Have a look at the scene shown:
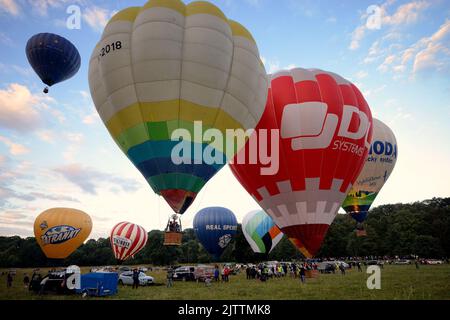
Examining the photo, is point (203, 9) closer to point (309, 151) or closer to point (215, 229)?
point (309, 151)

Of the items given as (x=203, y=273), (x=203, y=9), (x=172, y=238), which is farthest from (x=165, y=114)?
(x=203, y=273)

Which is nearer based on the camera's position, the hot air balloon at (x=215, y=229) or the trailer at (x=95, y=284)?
the trailer at (x=95, y=284)

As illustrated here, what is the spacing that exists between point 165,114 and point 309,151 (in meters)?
5.91

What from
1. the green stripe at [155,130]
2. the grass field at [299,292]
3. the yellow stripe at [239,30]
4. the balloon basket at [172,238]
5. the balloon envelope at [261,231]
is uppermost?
the yellow stripe at [239,30]

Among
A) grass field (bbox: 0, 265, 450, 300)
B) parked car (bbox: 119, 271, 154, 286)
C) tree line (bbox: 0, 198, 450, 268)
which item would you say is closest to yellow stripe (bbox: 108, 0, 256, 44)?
grass field (bbox: 0, 265, 450, 300)

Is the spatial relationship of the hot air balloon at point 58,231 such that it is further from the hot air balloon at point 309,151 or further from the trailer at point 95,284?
the hot air balloon at point 309,151

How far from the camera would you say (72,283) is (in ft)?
40.1

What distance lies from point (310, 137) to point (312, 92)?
5.84 ft

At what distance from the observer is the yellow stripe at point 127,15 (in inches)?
367

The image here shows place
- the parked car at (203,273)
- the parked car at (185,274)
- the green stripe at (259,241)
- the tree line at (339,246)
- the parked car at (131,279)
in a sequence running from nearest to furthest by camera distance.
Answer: the parked car at (131,279) < the parked car at (203,273) < the parked car at (185,274) < the green stripe at (259,241) < the tree line at (339,246)

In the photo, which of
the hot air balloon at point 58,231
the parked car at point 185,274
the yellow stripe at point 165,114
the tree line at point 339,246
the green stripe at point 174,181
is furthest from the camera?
the tree line at point 339,246

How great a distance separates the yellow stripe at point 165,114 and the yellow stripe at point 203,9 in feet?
9.20

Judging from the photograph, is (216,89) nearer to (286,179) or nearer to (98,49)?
(98,49)


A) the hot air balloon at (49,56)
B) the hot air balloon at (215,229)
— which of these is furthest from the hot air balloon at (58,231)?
the hot air balloon at (215,229)
